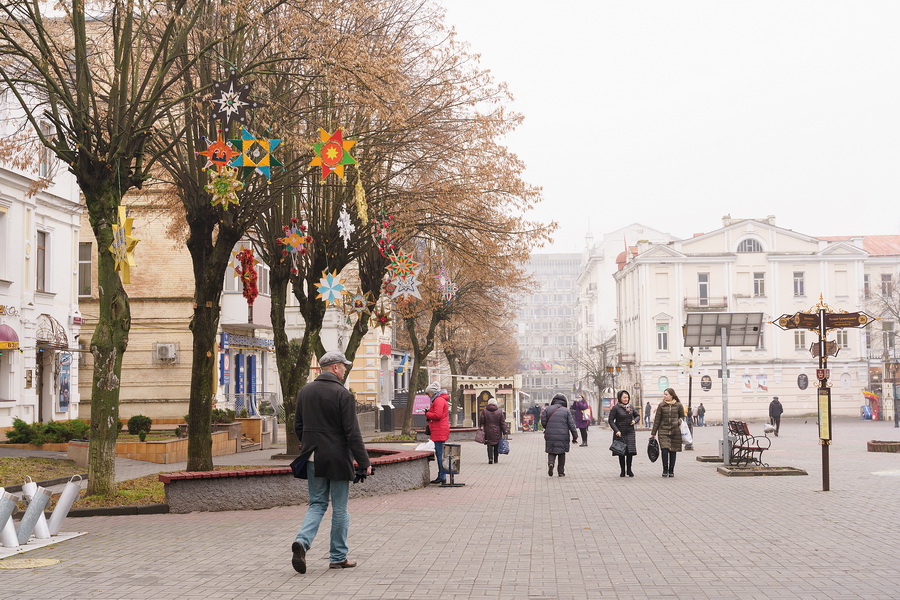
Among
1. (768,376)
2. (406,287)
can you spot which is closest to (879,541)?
(406,287)

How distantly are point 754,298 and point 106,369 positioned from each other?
69.3 m

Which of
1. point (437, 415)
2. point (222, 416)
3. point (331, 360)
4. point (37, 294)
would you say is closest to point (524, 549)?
point (331, 360)

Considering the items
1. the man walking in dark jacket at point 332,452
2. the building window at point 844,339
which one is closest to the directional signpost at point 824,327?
the man walking in dark jacket at point 332,452

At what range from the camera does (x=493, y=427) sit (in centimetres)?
2483

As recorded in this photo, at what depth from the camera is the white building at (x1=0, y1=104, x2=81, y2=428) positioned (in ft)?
90.7

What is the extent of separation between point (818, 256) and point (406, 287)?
192 feet

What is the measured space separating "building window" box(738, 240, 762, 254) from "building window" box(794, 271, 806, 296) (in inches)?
132

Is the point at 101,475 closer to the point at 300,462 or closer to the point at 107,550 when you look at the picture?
the point at 107,550

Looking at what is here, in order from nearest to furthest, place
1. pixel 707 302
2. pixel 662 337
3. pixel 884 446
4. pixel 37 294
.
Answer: pixel 884 446, pixel 37 294, pixel 707 302, pixel 662 337

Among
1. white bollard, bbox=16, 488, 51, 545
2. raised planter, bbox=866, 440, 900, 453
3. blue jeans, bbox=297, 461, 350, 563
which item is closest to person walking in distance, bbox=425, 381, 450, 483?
white bollard, bbox=16, 488, 51, 545

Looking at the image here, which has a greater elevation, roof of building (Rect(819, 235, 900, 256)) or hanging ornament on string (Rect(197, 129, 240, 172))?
roof of building (Rect(819, 235, 900, 256))

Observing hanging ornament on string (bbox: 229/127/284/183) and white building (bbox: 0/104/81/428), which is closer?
hanging ornament on string (bbox: 229/127/284/183)

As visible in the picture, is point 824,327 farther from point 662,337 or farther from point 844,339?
point 844,339

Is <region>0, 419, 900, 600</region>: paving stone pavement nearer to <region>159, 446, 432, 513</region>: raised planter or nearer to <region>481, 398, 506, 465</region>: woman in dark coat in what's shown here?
<region>159, 446, 432, 513</region>: raised planter
